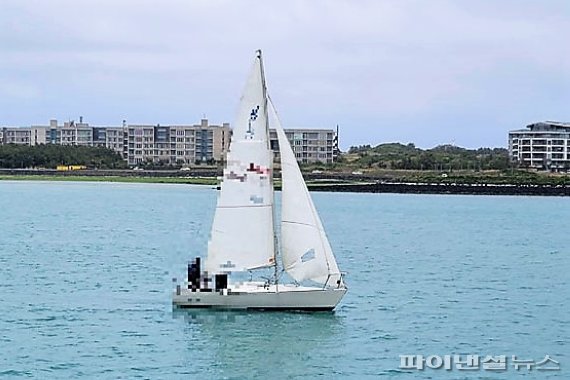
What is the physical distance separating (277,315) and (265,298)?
57cm

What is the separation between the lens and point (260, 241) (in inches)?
1280

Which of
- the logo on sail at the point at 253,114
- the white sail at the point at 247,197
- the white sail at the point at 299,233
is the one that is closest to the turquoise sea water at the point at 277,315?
the white sail at the point at 299,233

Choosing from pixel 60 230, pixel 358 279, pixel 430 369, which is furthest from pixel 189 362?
pixel 60 230

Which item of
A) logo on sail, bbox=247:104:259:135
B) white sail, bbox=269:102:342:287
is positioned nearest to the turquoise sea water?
white sail, bbox=269:102:342:287

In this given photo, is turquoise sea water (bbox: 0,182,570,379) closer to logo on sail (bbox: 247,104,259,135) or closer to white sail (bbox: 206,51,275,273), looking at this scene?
white sail (bbox: 206,51,275,273)

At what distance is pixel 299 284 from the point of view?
33.9 m

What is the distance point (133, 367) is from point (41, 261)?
84.1 ft

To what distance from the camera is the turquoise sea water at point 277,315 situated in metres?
28.2

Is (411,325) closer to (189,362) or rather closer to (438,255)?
(189,362)

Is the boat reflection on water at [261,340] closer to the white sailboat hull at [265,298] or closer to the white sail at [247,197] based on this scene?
the white sailboat hull at [265,298]

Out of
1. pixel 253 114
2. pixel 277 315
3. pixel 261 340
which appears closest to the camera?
pixel 261 340

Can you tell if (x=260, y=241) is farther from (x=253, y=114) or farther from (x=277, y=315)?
(x=253, y=114)

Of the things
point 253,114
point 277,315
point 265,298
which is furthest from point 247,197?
point 277,315

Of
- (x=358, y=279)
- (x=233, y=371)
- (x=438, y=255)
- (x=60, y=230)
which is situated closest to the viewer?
(x=233, y=371)
